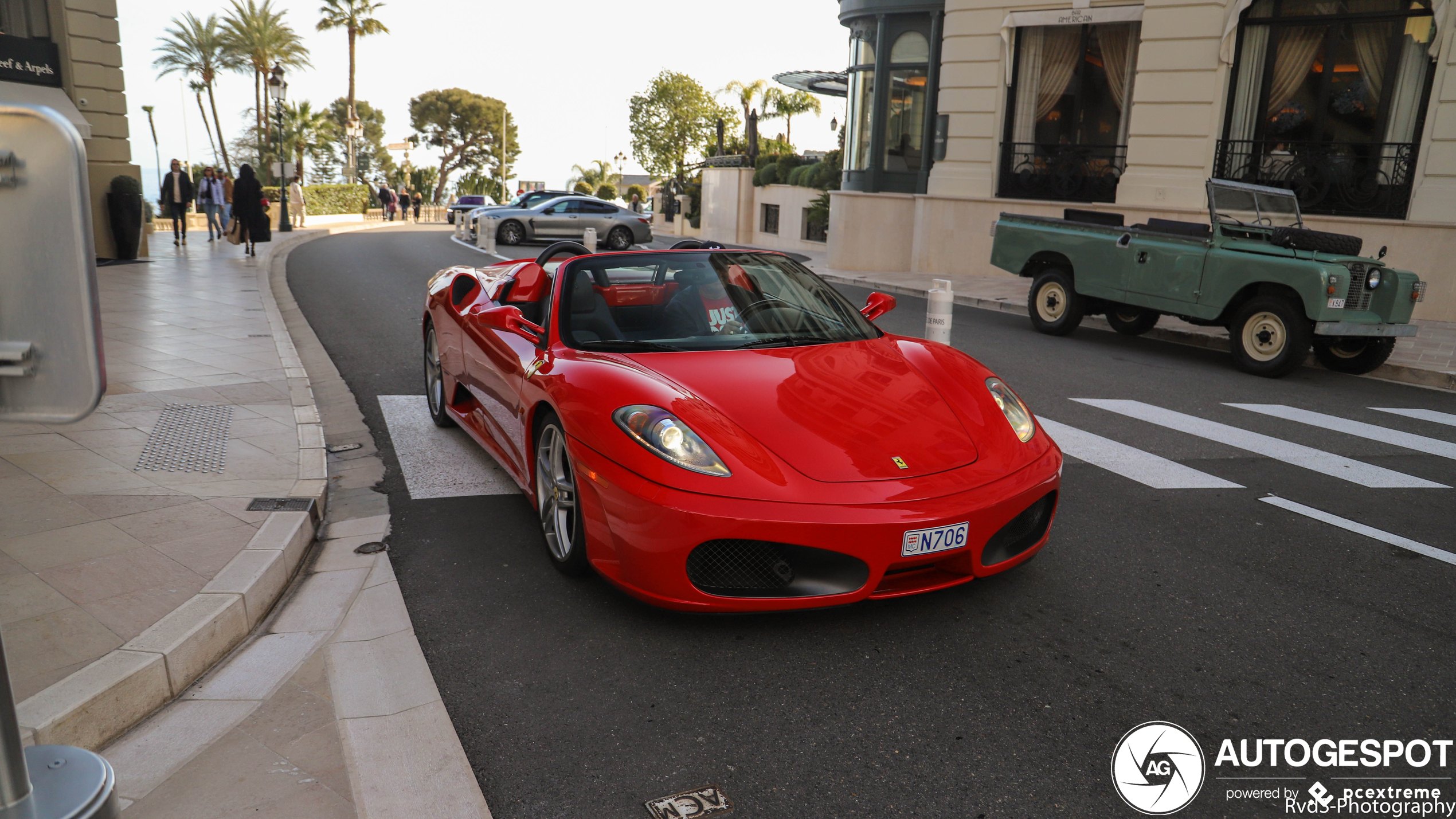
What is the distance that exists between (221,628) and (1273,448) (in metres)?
6.41

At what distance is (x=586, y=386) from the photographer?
391cm

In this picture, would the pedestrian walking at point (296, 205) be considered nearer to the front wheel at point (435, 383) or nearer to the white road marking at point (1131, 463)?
the front wheel at point (435, 383)

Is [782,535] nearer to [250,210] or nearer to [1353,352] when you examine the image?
[1353,352]

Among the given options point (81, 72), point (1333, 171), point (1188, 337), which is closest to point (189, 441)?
point (1188, 337)

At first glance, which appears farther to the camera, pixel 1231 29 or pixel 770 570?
pixel 1231 29

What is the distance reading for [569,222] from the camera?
2741cm

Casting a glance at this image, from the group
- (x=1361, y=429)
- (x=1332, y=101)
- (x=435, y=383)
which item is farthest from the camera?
(x=1332, y=101)

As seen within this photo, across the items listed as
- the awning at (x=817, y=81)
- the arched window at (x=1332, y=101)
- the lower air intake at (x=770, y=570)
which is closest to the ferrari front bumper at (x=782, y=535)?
the lower air intake at (x=770, y=570)

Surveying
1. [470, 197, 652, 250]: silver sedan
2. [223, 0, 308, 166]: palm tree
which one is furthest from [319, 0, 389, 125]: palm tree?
[470, 197, 652, 250]: silver sedan

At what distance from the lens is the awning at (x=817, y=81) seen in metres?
31.9

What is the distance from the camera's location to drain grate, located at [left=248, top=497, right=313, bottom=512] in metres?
4.57

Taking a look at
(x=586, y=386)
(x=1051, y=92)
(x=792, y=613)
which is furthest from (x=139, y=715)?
(x=1051, y=92)

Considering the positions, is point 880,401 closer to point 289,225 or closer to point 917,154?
point 917,154

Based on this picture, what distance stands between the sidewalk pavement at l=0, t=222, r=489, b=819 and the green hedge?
35377 millimetres
